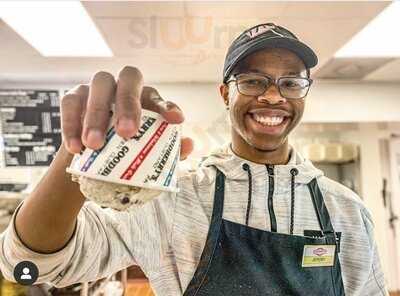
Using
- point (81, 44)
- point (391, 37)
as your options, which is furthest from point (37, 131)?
point (391, 37)

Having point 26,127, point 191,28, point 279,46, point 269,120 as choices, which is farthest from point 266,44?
point 191,28

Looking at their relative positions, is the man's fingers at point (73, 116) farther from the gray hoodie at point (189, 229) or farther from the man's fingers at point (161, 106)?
the gray hoodie at point (189, 229)

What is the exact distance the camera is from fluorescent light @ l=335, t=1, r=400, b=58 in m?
1.99

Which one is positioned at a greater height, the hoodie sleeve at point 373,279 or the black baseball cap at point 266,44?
the black baseball cap at point 266,44

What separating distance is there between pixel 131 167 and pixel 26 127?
2.50 feet

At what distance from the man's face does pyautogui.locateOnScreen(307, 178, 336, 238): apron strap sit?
0.12 m

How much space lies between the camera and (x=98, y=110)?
0.35 metres

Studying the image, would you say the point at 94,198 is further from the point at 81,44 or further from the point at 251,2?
the point at 81,44

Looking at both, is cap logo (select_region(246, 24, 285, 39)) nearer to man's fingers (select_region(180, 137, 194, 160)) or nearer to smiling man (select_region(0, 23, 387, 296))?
smiling man (select_region(0, 23, 387, 296))

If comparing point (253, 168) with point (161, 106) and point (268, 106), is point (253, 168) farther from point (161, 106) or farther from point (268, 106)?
point (161, 106)

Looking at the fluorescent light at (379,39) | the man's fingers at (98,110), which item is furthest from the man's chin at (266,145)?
the fluorescent light at (379,39)

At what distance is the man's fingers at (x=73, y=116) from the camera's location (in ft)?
1.18

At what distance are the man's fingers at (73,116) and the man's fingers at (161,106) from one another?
59mm

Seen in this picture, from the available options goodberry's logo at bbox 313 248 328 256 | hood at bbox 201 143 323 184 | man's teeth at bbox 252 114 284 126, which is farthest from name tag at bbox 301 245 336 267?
man's teeth at bbox 252 114 284 126
